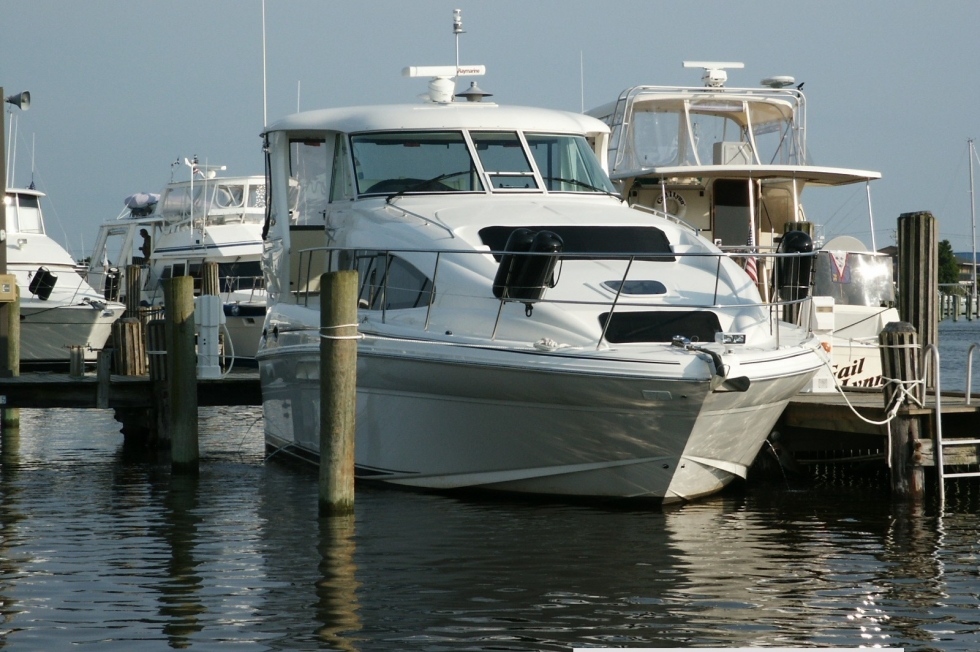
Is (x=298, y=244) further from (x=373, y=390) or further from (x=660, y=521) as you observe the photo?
(x=660, y=521)

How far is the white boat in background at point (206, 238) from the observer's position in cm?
2770

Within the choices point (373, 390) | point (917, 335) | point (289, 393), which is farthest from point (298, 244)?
point (917, 335)

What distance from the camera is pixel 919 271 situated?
33.3 ft

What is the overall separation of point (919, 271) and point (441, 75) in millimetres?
5166

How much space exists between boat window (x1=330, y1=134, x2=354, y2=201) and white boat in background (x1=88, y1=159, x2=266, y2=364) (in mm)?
14573

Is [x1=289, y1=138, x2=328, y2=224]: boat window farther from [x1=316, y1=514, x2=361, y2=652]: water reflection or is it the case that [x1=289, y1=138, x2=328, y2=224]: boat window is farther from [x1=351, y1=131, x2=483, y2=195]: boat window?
[x1=316, y1=514, x2=361, y2=652]: water reflection

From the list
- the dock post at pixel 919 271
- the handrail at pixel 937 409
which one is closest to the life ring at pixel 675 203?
the dock post at pixel 919 271

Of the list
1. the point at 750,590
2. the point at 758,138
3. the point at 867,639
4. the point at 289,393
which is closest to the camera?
the point at 867,639

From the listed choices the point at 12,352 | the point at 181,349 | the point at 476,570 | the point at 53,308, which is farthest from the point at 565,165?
the point at 53,308

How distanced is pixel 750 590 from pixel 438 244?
12.4ft

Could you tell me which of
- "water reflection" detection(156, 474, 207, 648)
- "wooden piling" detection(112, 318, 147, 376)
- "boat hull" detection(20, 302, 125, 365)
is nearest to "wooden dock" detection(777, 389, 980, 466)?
"water reflection" detection(156, 474, 207, 648)

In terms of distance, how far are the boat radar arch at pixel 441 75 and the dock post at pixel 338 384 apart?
379 centimetres

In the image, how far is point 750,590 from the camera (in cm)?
713

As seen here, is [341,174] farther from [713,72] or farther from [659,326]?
[713,72]
